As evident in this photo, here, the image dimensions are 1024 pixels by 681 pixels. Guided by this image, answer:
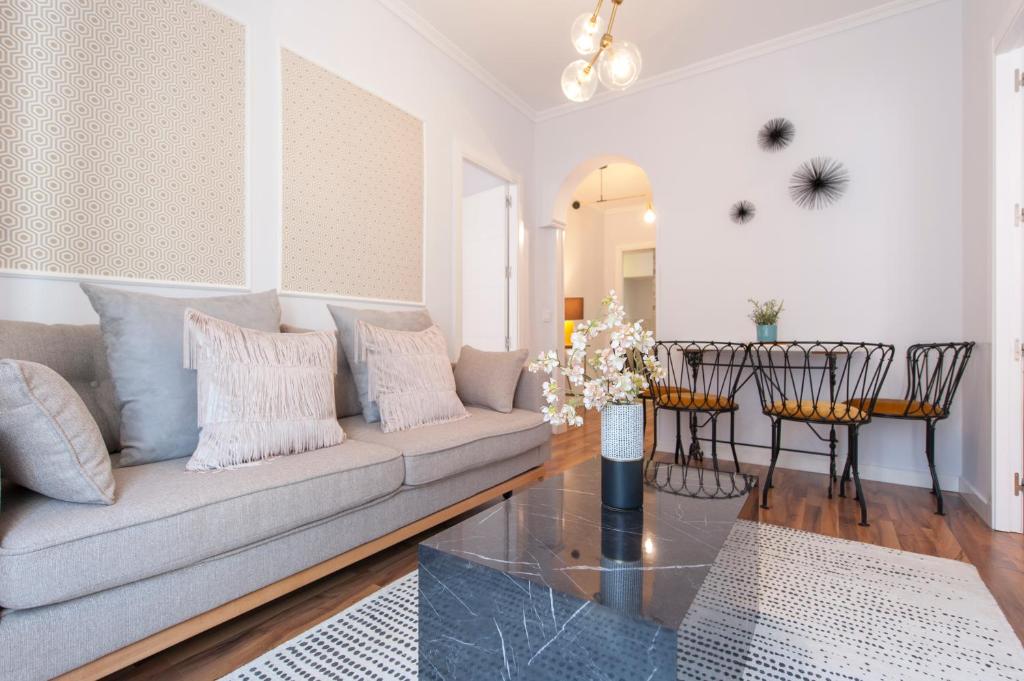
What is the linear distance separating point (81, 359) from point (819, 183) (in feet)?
13.7

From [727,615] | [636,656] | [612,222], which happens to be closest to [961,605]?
[727,615]

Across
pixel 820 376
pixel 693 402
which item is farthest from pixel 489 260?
pixel 820 376

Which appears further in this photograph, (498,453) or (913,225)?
(913,225)

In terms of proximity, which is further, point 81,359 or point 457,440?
point 457,440

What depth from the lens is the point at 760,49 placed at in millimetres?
3633

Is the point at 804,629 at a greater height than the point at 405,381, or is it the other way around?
the point at 405,381

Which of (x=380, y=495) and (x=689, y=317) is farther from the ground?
(x=689, y=317)

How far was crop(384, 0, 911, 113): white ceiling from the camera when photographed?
10.4 ft

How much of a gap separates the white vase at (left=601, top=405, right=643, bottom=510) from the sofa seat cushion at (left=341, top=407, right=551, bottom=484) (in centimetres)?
81

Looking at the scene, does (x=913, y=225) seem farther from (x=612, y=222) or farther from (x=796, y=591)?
(x=612, y=222)

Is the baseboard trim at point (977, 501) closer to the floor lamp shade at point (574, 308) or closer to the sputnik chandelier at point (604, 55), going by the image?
the sputnik chandelier at point (604, 55)

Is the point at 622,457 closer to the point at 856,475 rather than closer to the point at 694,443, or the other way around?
the point at 856,475

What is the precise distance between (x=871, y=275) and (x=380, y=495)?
3.37m

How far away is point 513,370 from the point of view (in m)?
2.79
